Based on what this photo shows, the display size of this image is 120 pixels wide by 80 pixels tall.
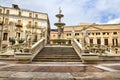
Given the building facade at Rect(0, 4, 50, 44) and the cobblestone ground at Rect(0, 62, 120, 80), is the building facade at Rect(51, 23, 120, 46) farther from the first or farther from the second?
the cobblestone ground at Rect(0, 62, 120, 80)

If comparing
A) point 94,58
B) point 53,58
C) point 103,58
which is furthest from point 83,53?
point 53,58

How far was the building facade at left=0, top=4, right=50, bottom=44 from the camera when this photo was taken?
141ft

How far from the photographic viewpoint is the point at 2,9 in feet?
141

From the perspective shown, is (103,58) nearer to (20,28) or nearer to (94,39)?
(20,28)

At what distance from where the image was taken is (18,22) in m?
45.4

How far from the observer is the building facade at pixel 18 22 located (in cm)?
4306

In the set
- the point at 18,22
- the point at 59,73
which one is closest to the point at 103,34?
the point at 18,22

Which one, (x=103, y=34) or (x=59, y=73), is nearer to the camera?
(x=59, y=73)

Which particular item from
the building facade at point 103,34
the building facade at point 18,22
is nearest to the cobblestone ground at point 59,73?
the building facade at point 18,22

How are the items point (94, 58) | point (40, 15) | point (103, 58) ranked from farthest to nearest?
point (40, 15)
point (103, 58)
point (94, 58)

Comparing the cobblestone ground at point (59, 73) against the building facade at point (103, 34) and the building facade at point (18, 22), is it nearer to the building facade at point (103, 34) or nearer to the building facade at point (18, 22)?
the building facade at point (18, 22)

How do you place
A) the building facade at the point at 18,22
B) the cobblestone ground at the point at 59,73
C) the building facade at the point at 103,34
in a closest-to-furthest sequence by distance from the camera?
1. the cobblestone ground at the point at 59,73
2. the building facade at the point at 18,22
3. the building facade at the point at 103,34

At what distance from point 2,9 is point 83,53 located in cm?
3802

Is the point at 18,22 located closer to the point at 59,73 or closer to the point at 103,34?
the point at 103,34
